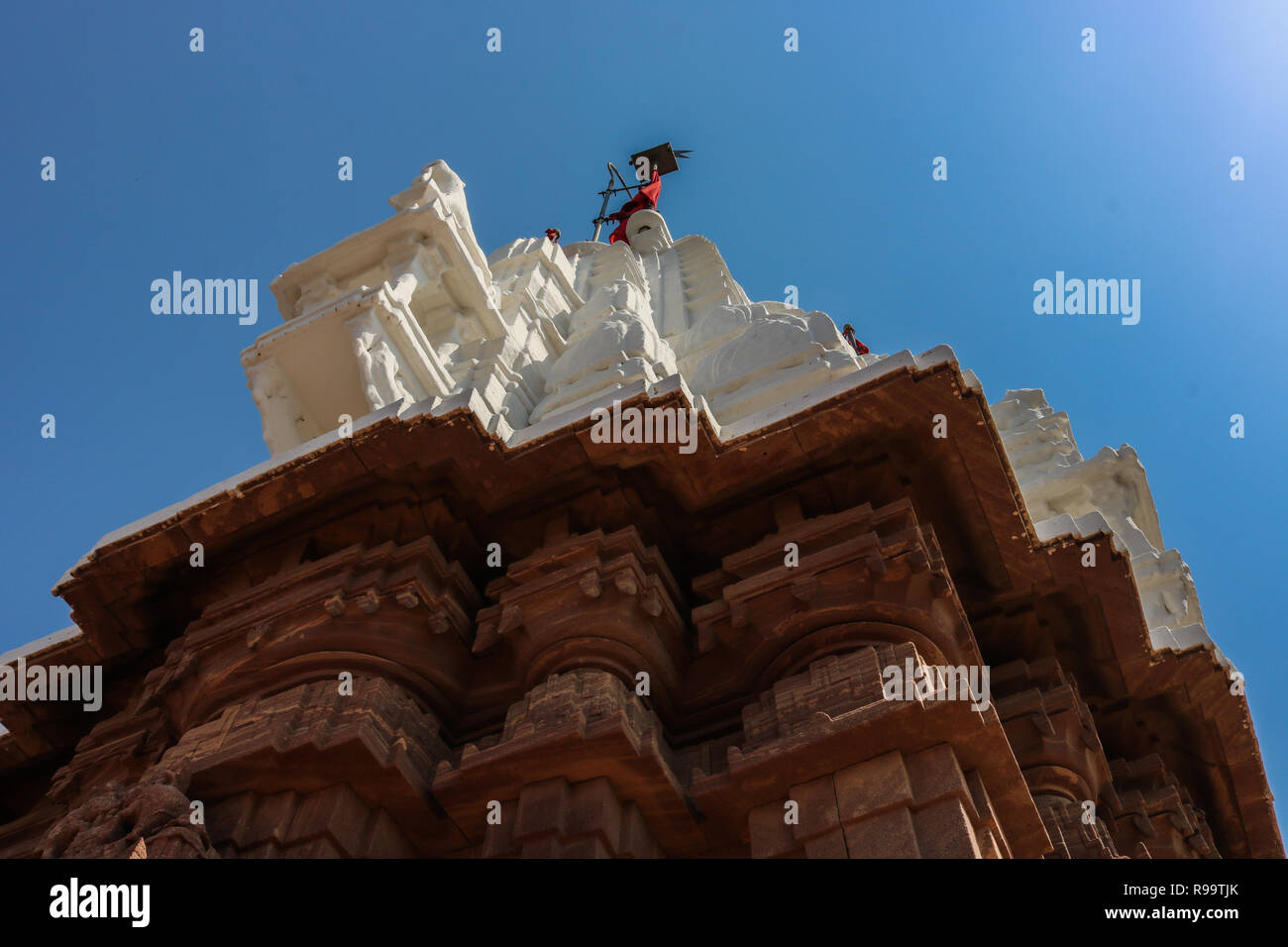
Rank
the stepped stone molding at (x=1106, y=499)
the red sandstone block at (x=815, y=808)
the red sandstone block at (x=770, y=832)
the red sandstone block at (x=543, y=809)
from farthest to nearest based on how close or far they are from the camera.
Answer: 1. the stepped stone molding at (x=1106, y=499)
2. the red sandstone block at (x=543, y=809)
3. the red sandstone block at (x=770, y=832)
4. the red sandstone block at (x=815, y=808)

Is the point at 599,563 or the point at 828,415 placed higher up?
the point at 828,415

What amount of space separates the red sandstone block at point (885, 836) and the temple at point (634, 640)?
0.06 ft

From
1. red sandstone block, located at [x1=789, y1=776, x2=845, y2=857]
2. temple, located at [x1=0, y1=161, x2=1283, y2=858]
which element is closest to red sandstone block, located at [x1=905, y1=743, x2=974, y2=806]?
temple, located at [x1=0, y1=161, x2=1283, y2=858]

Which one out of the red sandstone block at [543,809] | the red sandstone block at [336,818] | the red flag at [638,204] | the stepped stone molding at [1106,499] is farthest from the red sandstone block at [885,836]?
the red flag at [638,204]

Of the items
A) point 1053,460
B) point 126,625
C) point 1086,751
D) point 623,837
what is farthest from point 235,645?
point 1053,460

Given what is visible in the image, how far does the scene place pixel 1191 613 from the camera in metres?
10.6

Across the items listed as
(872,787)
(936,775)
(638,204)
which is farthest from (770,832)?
(638,204)

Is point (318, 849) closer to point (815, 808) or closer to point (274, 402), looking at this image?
point (815, 808)

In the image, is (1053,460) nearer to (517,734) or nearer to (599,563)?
(599,563)

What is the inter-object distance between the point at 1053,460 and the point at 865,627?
526 cm

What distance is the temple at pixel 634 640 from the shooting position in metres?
6.91

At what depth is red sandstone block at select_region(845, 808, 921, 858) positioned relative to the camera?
6.04m

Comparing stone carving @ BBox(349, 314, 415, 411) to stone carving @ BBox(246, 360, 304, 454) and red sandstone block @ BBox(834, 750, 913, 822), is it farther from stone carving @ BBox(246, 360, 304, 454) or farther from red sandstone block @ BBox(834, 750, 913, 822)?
red sandstone block @ BBox(834, 750, 913, 822)

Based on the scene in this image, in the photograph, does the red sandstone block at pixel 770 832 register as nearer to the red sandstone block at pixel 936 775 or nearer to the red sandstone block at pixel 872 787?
the red sandstone block at pixel 872 787
